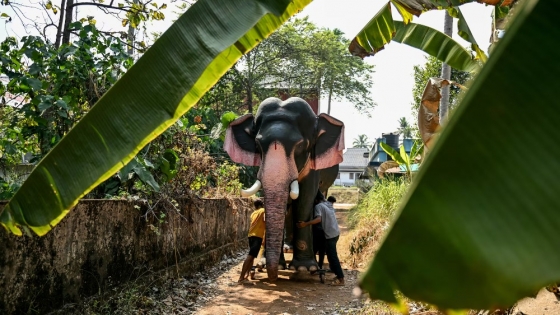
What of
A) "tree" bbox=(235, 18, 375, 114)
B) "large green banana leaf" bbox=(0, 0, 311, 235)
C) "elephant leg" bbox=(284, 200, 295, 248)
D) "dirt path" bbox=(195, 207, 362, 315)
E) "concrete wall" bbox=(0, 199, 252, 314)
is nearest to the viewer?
"large green banana leaf" bbox=(0, 0, 311, 235)

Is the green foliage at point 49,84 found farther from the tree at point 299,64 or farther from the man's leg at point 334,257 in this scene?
the tree at point 299,64

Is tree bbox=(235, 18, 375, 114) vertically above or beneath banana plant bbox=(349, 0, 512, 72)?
above

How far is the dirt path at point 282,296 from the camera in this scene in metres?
6.14

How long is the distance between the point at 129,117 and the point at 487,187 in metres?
1.33

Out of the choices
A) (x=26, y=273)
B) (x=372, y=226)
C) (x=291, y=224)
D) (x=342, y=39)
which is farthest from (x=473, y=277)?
(x=342, y=39)

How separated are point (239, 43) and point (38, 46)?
443cm

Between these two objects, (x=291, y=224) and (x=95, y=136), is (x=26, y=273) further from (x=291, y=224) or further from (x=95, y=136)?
(x=291, y=224)

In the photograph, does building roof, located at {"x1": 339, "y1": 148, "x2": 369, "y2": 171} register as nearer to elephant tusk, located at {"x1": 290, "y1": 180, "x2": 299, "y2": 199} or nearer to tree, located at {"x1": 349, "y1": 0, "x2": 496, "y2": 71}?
elephant tusk, located at {"x1": 290, "y1": 180, "x2": 299, "y2": 199}

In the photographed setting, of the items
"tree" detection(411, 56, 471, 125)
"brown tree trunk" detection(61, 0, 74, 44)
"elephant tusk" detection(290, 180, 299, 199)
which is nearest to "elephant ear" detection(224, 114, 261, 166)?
"elephant tusk" detection(290, 180, 299, 199)

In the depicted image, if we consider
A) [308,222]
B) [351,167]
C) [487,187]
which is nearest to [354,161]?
[351,167]

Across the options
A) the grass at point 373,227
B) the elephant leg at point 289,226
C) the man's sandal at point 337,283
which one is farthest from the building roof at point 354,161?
the man's sandal at point 337,283

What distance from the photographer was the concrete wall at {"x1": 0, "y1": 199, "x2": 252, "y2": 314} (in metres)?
4.02

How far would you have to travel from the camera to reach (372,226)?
394 inches

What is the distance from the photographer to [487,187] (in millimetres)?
916
